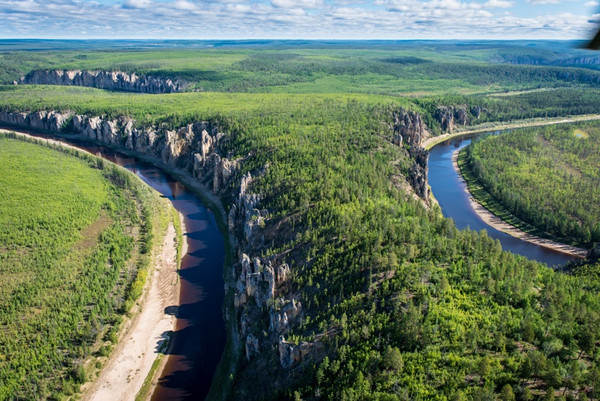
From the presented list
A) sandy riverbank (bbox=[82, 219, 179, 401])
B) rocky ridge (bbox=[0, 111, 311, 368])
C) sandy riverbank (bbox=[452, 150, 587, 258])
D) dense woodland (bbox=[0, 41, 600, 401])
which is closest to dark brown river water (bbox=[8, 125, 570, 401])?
sandy riverbank (bbox=[452, 150, 587, 258])

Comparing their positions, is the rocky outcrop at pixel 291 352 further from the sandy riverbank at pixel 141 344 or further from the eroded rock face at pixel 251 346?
the sandy riverbank at pixel 141 344

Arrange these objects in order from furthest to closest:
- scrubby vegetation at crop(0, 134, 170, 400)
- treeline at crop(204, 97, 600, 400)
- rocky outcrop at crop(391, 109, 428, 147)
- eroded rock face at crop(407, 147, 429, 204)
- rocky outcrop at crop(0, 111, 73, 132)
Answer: rocky outcrop at crop(0, 111, 73, 132) → rocky outcrop at crop(391, 109, 428, 147) → eroded rock face at crop(407, 147, 429, 204) → scrubby vegetation at crop(0, 134, 170, 400) → treeline at crop(204, 97, 600, 400)

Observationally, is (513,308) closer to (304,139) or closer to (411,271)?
(411,271)

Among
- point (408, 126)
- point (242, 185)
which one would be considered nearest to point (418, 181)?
point (242, 185)

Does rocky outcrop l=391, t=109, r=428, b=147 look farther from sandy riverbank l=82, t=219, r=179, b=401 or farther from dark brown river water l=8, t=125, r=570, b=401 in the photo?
sandy riverbank l=82, t=219, r=179, b=401

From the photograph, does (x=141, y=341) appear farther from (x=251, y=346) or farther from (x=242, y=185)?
(x=242, y=185)

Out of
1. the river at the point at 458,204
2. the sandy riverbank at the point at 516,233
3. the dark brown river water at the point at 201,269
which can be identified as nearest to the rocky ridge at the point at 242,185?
the dark brown river water at the point at 201,269
